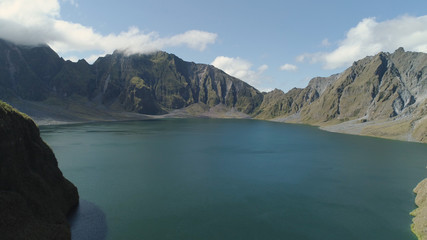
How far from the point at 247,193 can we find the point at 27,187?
138 ft

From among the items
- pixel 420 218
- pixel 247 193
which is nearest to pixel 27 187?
pixel 247 193

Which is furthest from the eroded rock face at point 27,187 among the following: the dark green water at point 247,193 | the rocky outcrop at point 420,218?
the rocky outcrop at point 420,218

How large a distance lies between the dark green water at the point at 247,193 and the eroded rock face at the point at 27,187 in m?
5.06

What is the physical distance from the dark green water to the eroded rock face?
16.6 ft

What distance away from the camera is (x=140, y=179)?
67.5 meters

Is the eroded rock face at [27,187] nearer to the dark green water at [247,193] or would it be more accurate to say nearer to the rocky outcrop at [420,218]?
the dark green water at [247,193]

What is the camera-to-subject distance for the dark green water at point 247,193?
39.7 m

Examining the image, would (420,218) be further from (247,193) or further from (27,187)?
(27,187)

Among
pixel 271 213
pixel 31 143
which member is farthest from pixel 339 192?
pixel 31 143

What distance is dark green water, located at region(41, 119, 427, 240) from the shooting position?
1564 inches

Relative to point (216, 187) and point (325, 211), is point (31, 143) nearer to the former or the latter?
point (216, 187)

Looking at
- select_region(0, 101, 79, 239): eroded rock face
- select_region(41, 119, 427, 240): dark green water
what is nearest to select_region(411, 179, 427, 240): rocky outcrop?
select_region(41, 119, 427, 240): dark green water

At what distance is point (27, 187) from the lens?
3444 cm

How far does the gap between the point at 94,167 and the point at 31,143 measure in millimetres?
40897
